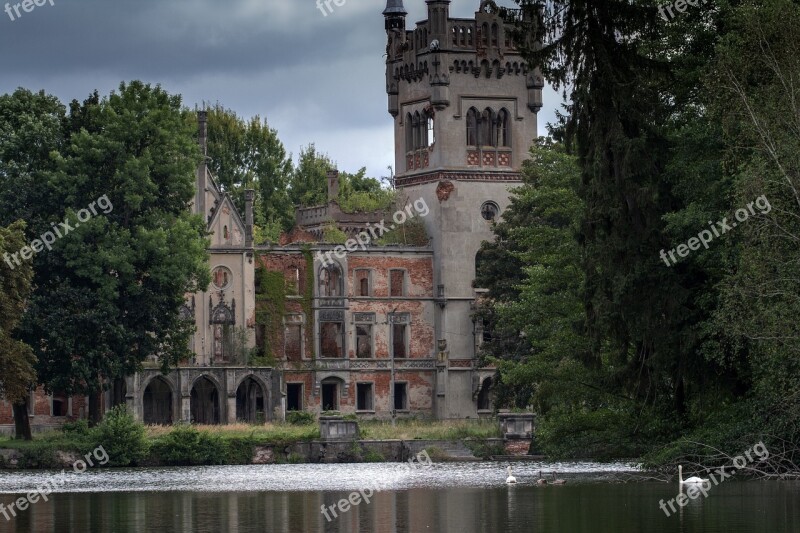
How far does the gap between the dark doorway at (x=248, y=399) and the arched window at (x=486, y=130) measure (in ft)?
52.4

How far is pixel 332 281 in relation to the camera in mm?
85812

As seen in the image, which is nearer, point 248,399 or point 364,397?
point 248,399

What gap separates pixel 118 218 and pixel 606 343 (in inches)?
1050

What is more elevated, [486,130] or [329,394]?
[486,130]

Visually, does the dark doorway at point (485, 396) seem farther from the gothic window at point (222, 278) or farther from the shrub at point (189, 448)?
the shrub at point (189, 448)

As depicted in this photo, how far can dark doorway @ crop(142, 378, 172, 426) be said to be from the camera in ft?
256

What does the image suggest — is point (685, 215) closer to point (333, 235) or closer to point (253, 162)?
point (333, 235)

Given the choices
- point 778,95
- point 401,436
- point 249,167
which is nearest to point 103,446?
point 401,436

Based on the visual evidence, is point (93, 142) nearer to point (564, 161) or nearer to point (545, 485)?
point (564, 161)

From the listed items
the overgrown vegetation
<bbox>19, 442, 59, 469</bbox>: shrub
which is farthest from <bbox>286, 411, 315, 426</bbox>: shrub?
the overgrown vegetation

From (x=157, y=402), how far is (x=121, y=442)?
19.0 m

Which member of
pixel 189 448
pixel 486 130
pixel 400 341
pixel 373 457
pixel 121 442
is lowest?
pixel 373 457

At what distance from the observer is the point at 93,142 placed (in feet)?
211

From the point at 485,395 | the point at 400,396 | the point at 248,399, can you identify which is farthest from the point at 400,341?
the point at 248,399
